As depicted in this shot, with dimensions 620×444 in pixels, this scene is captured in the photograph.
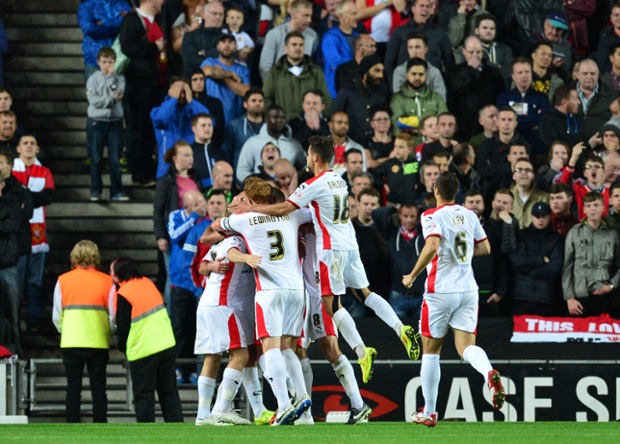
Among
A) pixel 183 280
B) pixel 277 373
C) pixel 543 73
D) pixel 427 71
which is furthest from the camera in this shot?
pixel 543 73

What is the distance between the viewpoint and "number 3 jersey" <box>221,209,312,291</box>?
13.5 metres

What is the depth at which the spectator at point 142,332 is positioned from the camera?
15.9 metres

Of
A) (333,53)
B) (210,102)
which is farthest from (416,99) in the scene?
(210,102)

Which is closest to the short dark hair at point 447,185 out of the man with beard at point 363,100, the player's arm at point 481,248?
the player's arm at point 481,248

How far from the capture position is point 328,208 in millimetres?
13938

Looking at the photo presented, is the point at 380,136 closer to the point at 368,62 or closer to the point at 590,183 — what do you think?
the point at 368,62

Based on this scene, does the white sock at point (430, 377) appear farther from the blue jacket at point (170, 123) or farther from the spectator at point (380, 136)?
the blue jacket at point (170, 123)

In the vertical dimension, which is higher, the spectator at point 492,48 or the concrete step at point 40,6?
the concrete step at point 40,6

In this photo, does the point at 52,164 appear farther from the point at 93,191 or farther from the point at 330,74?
the point at 330,74

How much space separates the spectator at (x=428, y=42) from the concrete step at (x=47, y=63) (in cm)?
457

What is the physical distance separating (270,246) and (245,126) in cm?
628

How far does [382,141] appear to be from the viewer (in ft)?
64.0

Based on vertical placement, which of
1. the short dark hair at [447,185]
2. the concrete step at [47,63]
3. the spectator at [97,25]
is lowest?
the short dark hair at [447,185]

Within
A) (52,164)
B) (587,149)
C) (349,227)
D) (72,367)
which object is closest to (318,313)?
(349,227)
